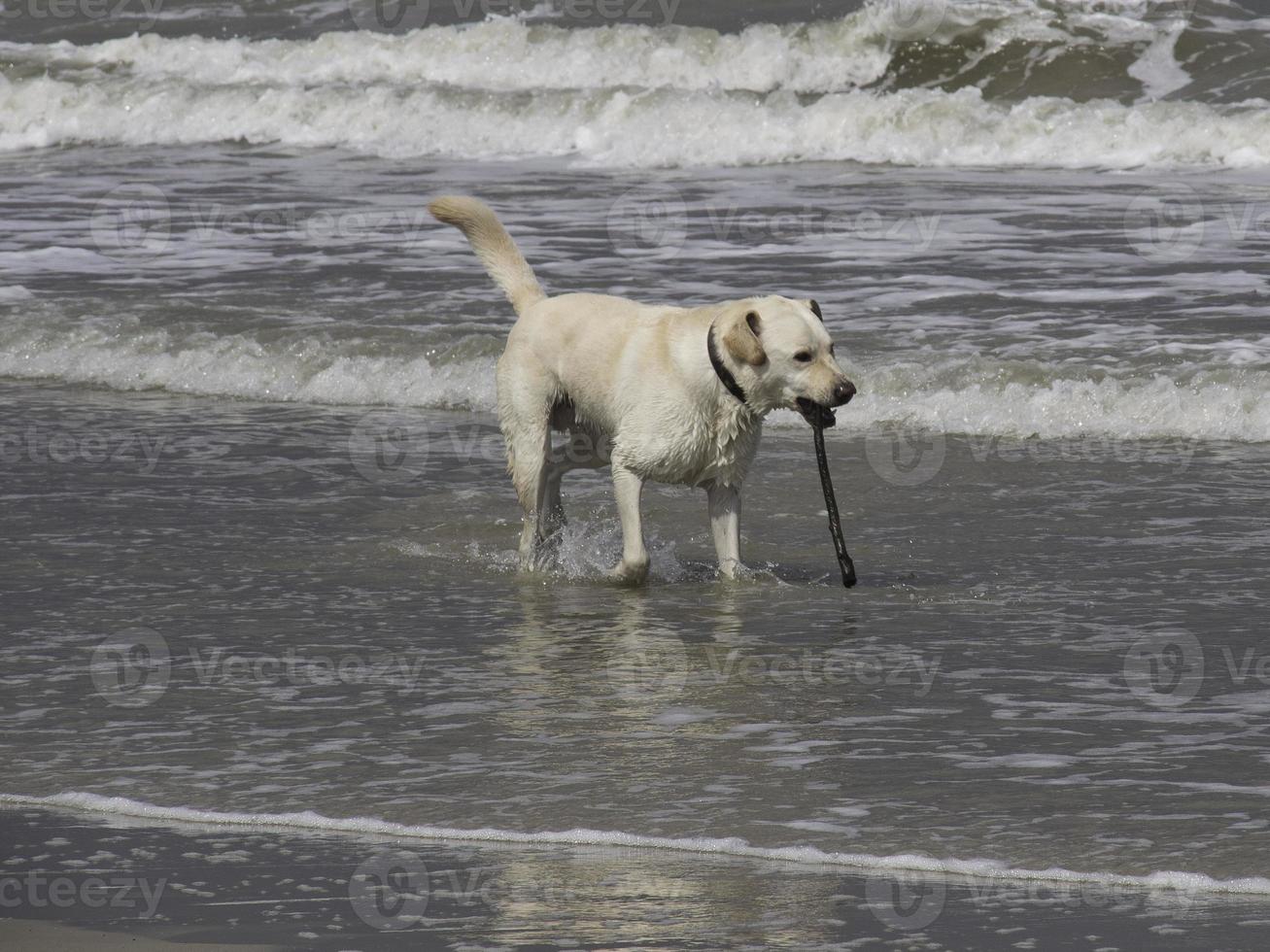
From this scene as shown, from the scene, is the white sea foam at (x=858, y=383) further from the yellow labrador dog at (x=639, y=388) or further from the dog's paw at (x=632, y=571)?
the dog's paw at (x=632, y=571)

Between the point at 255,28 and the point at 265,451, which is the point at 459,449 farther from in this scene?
the point at 255,28

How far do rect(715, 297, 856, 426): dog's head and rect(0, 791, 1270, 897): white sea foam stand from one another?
7.69 ft

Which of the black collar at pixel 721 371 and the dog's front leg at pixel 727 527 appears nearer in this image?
the black collar at pixel 721 371

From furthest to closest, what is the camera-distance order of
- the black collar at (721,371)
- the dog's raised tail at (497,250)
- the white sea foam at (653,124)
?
the white sea foam at (653,124) < the dog's raised tail at (497,250) < the black collar at (721,371)

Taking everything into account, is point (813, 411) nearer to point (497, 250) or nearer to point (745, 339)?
point (745, 339)

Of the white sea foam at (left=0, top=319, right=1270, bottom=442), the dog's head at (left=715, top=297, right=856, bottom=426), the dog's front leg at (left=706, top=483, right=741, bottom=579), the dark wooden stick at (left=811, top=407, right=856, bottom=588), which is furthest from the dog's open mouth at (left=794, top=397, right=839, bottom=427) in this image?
the white sea foam at (left=0, top=319, right=1270, bottom=442)

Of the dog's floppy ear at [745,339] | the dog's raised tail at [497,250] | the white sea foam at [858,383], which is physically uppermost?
the dog's raised tail at [497,250]

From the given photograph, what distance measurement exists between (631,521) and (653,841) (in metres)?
2.67

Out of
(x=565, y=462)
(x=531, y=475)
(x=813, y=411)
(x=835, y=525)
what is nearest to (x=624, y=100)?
(x=565, y=462)

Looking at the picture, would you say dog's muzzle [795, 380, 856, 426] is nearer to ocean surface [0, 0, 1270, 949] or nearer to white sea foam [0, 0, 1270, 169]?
ocean surface [0, 0, 1270, 949]

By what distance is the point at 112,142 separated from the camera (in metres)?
24.2

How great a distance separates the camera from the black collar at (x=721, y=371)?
673 cm

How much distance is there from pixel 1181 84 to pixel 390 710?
17371mm

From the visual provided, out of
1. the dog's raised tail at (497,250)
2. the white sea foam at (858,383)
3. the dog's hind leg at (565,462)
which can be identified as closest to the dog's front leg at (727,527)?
the dog's hind leg at (565,462)
